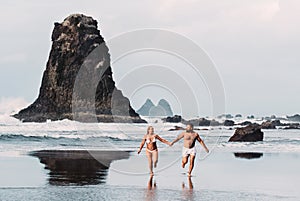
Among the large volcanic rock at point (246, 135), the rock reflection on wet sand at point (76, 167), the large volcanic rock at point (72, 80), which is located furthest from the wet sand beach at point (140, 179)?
the large volcanic rock at point (72, 80)

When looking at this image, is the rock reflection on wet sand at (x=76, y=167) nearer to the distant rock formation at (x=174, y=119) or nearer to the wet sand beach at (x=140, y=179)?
the wet sand beach at (x=140, y=179)

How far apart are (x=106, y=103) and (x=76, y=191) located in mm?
73851

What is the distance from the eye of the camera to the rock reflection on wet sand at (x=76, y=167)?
18562 mm

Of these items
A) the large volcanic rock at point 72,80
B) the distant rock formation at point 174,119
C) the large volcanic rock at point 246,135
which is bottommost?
the large volcanic rock at point 246,135

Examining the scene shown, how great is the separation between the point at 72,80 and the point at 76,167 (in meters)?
70.8

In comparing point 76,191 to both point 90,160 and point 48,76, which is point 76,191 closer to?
point 90,160

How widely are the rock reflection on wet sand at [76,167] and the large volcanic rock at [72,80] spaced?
58.8 metres

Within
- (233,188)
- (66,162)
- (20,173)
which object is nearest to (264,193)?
(233,188)

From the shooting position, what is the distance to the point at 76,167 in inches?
906

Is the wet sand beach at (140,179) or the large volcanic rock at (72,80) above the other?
the large volcanic rock at (72,80)

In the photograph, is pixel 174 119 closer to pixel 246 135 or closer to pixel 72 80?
pixel 72 80

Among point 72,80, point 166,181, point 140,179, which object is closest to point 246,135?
point 140,179

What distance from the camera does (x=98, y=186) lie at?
17.2 m

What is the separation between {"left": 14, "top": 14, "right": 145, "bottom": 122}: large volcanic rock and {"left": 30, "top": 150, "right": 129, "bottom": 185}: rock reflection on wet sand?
58803mm
